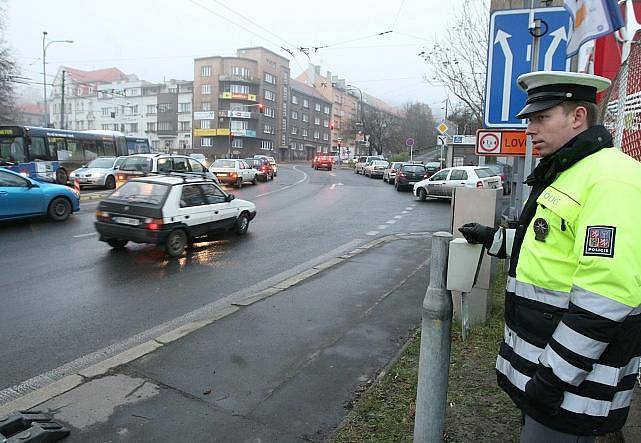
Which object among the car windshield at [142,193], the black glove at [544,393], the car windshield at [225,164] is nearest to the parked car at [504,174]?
the car windshield at [225,164]

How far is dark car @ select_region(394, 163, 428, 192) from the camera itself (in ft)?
90.3

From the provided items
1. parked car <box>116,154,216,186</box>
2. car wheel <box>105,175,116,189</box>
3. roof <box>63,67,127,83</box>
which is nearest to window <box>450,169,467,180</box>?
parked car <box>116,154,216,186</box>

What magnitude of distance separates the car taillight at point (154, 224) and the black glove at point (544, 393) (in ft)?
26.8

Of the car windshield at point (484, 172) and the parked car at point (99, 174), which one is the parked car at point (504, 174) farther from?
the parked car at point (99, 174)

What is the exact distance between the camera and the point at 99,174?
73.9 feet

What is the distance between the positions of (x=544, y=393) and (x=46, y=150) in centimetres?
2639

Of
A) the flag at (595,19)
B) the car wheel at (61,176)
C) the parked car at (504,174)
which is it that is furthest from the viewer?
the car wheel at (61,176)

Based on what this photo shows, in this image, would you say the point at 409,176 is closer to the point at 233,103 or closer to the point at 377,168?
the point at 377,168

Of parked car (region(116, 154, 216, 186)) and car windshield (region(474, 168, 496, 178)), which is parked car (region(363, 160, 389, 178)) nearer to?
car windshield (region(474, 168, 496, 178))

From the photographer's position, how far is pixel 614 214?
1.63 m

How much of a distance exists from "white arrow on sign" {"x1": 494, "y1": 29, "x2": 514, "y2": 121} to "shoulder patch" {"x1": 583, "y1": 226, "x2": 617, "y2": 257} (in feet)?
10.9

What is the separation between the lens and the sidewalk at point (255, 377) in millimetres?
3393

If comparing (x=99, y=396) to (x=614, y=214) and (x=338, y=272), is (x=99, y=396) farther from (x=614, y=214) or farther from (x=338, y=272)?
(x=338, y=272)

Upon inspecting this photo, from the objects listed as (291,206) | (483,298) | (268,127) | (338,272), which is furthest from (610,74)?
(268,127)
